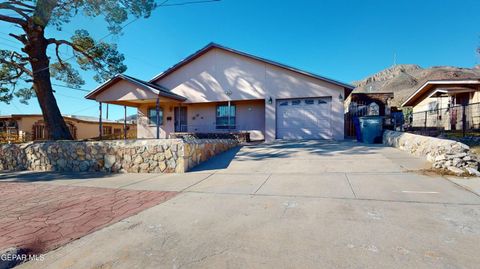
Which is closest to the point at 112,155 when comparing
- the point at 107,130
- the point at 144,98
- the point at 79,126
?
the point at 144,98

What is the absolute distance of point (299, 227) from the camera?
10.6 feet

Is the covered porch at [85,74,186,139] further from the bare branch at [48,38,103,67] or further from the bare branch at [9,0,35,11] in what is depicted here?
the bare branch at [9,0,35,11]

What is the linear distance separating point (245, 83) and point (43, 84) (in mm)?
11321

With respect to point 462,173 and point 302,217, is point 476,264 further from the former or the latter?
point 462,173

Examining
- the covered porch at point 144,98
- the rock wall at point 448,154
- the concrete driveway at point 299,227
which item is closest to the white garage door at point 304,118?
the rock wall at point 448,154

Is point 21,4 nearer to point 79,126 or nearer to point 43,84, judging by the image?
point 43,84

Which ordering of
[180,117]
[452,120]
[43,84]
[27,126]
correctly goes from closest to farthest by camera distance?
1. [43,84]
2. [452,120]
3. [180,117]
4. [27,126]

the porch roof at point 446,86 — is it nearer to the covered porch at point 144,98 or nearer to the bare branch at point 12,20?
the covered porch at point 144,98

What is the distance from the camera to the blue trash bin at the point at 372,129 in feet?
36.7

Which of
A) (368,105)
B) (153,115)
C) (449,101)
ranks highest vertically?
(449,101)

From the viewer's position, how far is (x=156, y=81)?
668 inches

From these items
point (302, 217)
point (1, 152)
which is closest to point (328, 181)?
point (302, 217)

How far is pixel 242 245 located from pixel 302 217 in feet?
3.92

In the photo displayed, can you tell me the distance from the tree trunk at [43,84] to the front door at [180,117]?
22.0 feet
